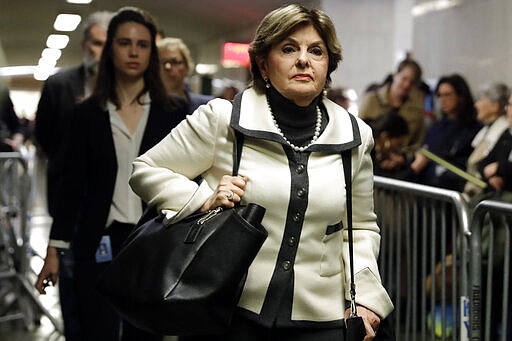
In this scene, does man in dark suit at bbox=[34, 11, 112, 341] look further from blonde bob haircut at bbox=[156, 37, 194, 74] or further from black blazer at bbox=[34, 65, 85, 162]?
blonde bob haircut at bbox=[156, 37, 194, 74]

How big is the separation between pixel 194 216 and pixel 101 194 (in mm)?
1516

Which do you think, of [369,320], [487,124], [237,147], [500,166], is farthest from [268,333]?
[487,124]

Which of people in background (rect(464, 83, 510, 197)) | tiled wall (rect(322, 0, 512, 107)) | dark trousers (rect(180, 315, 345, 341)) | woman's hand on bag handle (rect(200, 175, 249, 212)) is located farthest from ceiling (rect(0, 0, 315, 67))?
tiled wall (rect(322, 0, 512, 107))

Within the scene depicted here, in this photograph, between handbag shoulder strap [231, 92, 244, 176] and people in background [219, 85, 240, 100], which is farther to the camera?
people in background [219, 85, 240, 100]

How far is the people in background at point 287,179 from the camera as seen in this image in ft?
9.93

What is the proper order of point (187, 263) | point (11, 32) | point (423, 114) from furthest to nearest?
1. point (423, 114)
2. point (11, 32)
3. point (187, 263)

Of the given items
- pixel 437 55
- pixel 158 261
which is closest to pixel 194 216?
pixel 158 261

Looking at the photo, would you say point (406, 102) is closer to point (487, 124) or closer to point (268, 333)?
point (487, 124)

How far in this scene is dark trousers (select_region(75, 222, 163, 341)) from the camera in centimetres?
446

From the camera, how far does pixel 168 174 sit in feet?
10.3

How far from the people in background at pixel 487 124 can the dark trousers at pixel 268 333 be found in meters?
3.96

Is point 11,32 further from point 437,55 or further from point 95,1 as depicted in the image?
point 437,55

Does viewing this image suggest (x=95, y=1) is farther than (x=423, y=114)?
No

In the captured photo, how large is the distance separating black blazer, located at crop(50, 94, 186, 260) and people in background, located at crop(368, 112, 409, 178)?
336cm
